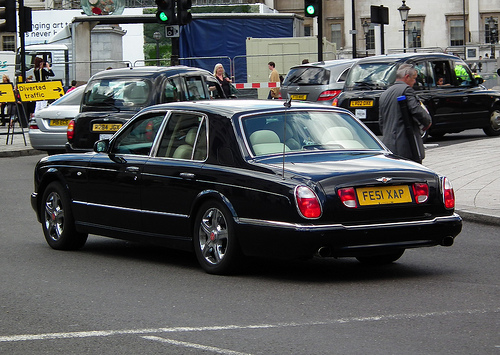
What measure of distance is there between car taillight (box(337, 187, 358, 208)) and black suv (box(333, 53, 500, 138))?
1331cm

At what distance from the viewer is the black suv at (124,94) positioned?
16219 millimetres

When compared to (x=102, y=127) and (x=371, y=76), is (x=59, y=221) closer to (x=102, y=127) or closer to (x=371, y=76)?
(x=102, y=127)

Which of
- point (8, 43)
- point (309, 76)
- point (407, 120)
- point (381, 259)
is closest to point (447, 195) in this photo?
point (381, 259)

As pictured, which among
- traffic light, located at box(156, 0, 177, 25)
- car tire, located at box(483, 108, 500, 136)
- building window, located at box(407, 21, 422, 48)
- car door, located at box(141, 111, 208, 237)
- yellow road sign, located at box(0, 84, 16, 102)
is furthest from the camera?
building window, located at box(407, 21, 422, 48)

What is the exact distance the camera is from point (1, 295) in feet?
25.2

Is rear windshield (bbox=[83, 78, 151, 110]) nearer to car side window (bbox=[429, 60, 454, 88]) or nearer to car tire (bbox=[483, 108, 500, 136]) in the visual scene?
car side window (bbox=[429, 60, 454, 88])

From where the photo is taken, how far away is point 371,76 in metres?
21.6

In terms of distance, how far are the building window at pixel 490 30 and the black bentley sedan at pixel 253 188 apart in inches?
3004

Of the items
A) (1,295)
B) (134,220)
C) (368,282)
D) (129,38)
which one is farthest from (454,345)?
(129,38)

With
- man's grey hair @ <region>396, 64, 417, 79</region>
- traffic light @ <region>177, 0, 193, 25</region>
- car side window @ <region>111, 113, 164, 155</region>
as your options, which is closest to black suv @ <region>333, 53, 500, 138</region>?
traffic light @ <region>177, 0, 193, 25</region>

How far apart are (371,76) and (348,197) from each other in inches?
555

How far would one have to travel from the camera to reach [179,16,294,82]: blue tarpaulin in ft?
132

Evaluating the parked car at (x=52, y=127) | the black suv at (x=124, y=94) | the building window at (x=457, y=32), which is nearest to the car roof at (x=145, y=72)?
the black suv at (x=124, y=94)

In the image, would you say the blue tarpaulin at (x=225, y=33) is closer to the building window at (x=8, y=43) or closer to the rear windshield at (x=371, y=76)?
the rear windshield at (x=371, y=76)
